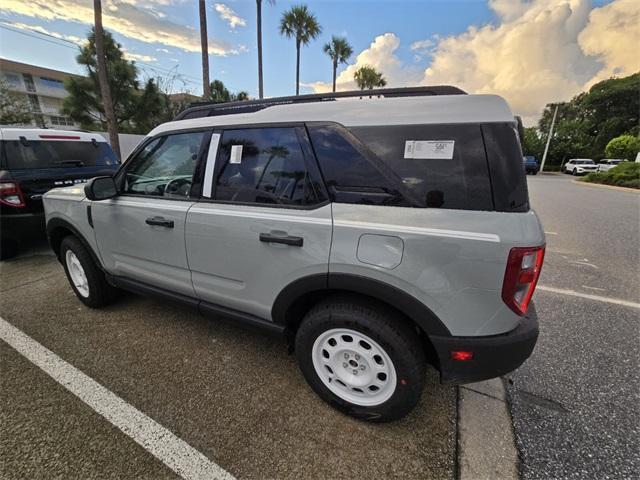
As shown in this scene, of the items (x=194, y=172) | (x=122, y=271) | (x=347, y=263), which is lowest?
(x=122, y=271)

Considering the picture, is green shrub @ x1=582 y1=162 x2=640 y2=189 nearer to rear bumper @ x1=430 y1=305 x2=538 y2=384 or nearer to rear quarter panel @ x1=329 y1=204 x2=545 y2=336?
rear bumper @ x1=430 y1=305 x2=538 y2=384

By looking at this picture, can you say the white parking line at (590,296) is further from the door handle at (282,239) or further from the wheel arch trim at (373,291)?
the door handle at (282,239)

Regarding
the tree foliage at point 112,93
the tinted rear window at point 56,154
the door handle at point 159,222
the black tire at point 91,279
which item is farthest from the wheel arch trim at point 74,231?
the tree foliage at point 112,93

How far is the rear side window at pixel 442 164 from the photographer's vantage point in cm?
145

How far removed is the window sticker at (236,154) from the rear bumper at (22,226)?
399cm

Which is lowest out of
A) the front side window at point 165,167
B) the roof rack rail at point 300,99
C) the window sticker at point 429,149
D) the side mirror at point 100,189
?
the side mirror at point 100,189

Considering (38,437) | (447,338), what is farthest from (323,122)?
(38,437)

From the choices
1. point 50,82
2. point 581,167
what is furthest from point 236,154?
point 50,82

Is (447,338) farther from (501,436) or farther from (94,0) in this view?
(94,0)

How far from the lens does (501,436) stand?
181cm

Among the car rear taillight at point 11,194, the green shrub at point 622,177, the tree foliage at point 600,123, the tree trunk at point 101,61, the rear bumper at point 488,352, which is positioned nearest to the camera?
the rear bumper at point 488,352

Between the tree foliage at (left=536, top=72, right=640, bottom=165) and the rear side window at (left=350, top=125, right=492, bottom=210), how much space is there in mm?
46908

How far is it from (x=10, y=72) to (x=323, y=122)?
51829mm

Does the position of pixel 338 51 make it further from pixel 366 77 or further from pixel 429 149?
pixel 429 149
